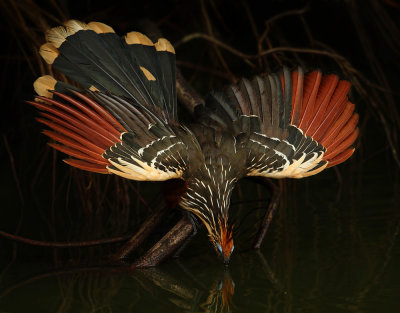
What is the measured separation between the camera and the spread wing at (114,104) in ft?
8.18

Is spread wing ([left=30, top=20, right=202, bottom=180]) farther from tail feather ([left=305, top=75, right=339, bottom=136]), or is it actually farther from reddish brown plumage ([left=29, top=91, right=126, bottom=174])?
tail feather ([left=305, top=75, right=339, bottom=136])

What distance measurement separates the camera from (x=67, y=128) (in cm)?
250

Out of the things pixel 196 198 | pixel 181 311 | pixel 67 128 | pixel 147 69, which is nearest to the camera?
pixel 181 311

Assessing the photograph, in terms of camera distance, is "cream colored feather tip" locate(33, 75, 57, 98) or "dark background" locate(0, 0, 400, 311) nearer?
"cream colored feather tip" locate(33, 75, 57, 98)

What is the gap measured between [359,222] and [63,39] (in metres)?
1.71

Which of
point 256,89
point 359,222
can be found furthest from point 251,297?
point 359,222

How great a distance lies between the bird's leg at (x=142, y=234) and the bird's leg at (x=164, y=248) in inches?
5.9

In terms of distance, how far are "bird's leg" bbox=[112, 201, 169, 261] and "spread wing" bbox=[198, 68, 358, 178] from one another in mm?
447

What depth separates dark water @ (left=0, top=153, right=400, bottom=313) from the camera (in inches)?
93.4

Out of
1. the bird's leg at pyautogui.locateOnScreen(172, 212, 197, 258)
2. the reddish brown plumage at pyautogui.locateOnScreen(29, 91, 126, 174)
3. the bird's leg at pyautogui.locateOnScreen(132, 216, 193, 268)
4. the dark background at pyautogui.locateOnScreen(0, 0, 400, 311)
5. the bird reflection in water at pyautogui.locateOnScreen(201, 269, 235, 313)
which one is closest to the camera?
the bird reflection in water at pyautogui.locateOnScreen(201, 269, 235, 313)

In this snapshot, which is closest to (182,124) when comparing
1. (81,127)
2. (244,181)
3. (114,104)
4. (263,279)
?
(114,104)

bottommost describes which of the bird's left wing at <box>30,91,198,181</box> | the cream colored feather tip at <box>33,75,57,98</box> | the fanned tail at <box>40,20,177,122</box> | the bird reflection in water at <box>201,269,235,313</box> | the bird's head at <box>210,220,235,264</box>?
the bird reflection in water at <box>201,269,235,313</box>

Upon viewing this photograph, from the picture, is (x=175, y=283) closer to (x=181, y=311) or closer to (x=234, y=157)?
(x=181, y=311)

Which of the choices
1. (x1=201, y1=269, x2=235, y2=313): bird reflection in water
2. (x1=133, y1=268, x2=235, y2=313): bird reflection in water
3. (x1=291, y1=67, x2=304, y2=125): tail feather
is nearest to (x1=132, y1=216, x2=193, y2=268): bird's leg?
(x1=133, y1=268, x2=235, y2=313): bird reflection in water
